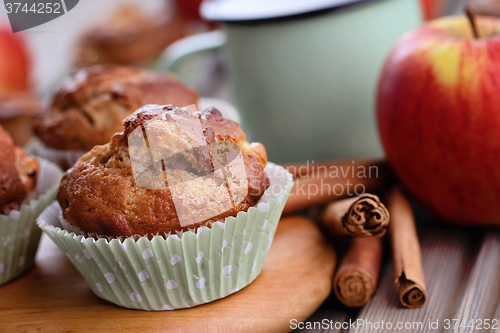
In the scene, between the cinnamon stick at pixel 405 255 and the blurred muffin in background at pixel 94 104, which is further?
the blurred muffin in background at pixel 94 104

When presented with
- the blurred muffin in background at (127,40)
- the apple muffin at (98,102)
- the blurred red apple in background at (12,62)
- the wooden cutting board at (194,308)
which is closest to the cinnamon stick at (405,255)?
the wooden cutting board at (194,308)

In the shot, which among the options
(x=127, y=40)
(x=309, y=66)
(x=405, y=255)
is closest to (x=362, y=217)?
(x=405, y=255)

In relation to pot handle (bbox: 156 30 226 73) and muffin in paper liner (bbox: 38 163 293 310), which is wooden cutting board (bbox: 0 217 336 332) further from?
pot handle (bbox: 156 30 226 73)

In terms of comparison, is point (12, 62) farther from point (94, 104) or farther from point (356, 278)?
point (356, 278)

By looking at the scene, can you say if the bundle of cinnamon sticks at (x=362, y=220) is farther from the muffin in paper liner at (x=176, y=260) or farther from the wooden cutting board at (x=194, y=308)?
the muffin in paper liner at (x=176, y=260)

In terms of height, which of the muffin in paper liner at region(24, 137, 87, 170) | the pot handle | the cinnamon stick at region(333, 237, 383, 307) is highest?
the pot handle

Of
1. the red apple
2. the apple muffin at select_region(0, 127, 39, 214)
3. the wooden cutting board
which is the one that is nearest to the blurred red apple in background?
the apple muffin at select_region(0, 127, 39, 214)
